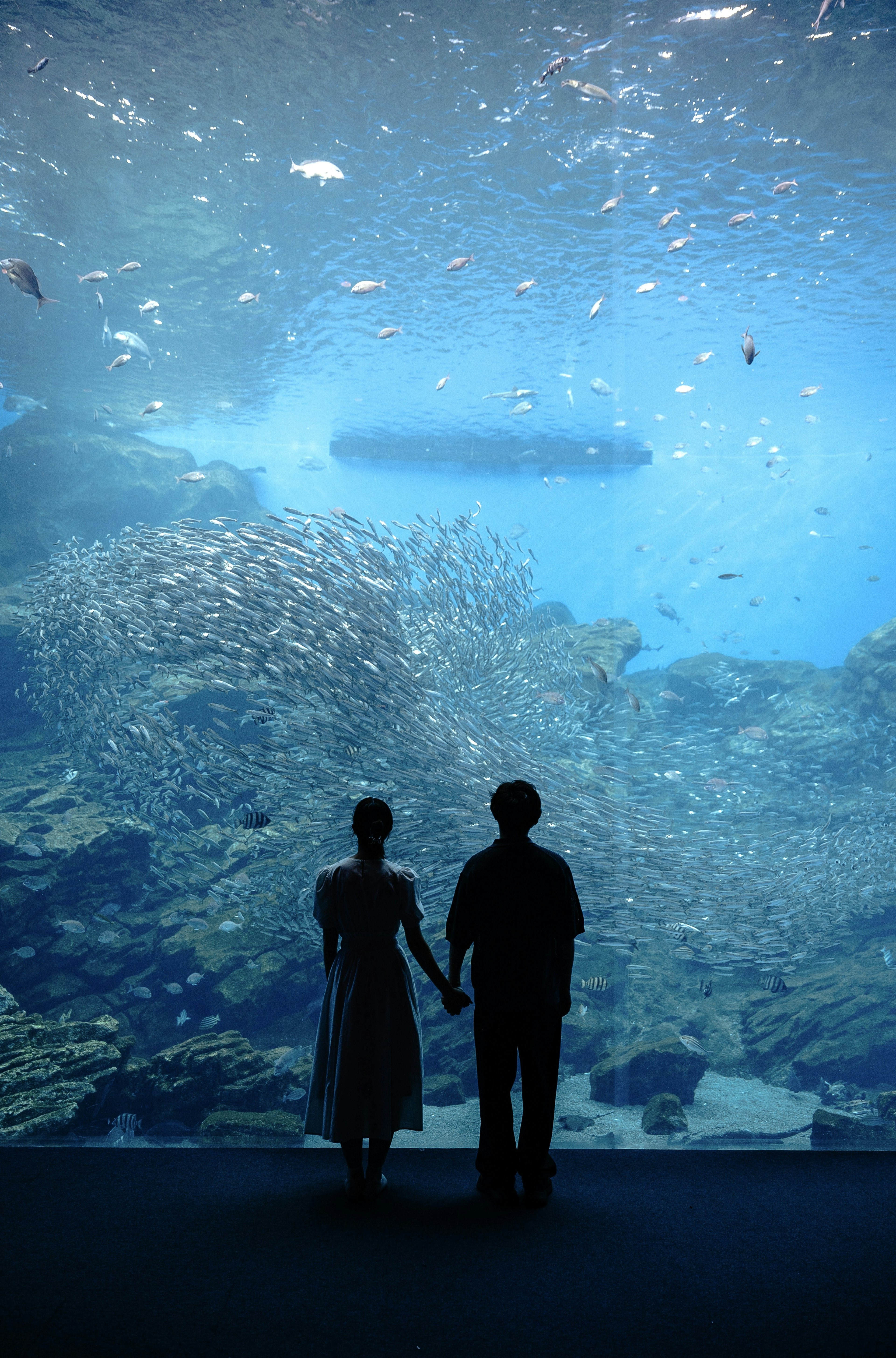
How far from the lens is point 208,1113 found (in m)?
5.83

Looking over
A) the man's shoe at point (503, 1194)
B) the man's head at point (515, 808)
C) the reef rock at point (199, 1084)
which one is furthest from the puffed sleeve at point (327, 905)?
the reef rock at point (199, 1084)

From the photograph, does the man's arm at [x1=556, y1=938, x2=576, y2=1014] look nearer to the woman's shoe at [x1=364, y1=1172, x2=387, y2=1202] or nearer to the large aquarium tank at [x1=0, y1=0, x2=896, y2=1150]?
the woman's shoe at [x1=364, y1=1172, x2=387, y2=1202]

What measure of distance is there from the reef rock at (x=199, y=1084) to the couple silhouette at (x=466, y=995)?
3.04 meters

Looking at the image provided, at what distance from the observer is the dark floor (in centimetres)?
242

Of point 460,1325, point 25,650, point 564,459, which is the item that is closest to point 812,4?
point 460,1325

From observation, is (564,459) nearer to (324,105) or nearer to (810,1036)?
(324,105)

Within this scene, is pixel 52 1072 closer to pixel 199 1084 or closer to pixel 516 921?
pixel 199 1084

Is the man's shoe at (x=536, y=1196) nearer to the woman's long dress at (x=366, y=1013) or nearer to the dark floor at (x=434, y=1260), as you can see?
the dark floor at (x=434, y=1260)

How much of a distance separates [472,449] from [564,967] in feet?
85.0

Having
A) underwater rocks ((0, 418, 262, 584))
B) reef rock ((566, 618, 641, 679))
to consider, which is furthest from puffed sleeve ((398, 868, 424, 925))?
underwater rocks ((0, 418, 262, 584))

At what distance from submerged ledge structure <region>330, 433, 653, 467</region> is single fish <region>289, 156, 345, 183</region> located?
48.7 ft

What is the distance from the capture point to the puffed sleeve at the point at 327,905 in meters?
3.34

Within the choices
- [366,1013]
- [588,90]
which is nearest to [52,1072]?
[366,1013]

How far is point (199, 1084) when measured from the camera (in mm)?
5949
